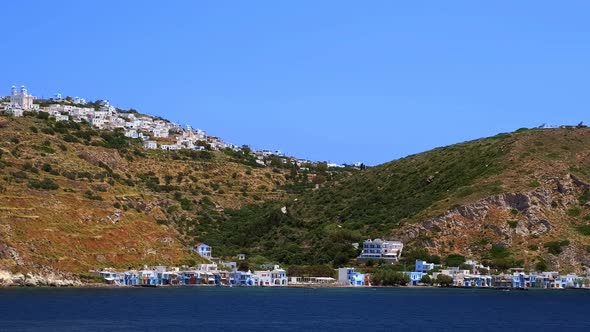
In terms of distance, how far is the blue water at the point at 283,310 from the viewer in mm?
72438

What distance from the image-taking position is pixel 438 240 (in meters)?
124

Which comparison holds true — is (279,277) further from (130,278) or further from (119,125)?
(119,125)

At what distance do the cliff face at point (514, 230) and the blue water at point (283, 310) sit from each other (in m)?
7.51

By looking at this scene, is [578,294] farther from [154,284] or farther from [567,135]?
[154,284]

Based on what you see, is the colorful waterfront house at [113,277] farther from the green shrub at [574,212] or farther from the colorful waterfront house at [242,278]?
the green shrub at [574,212]

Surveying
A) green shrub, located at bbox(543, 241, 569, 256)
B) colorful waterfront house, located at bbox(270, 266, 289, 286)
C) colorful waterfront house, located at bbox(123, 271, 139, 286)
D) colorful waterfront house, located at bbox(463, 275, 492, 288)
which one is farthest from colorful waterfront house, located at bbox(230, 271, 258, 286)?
green shrub, located at bbox(543, 241, 569, 256)

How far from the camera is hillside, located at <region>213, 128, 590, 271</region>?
403 ft

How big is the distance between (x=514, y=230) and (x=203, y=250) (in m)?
35.7

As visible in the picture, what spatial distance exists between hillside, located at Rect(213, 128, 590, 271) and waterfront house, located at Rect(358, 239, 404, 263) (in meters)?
1.31

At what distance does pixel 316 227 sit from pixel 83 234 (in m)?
47.1

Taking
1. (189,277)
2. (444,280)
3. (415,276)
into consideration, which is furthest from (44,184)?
(444,280)

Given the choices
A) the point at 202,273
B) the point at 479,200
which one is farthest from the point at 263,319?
the point at 479,200

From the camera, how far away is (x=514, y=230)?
12294cm

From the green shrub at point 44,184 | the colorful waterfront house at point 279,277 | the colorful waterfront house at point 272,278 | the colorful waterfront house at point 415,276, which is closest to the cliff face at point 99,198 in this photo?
the green shrub at point 44,184
